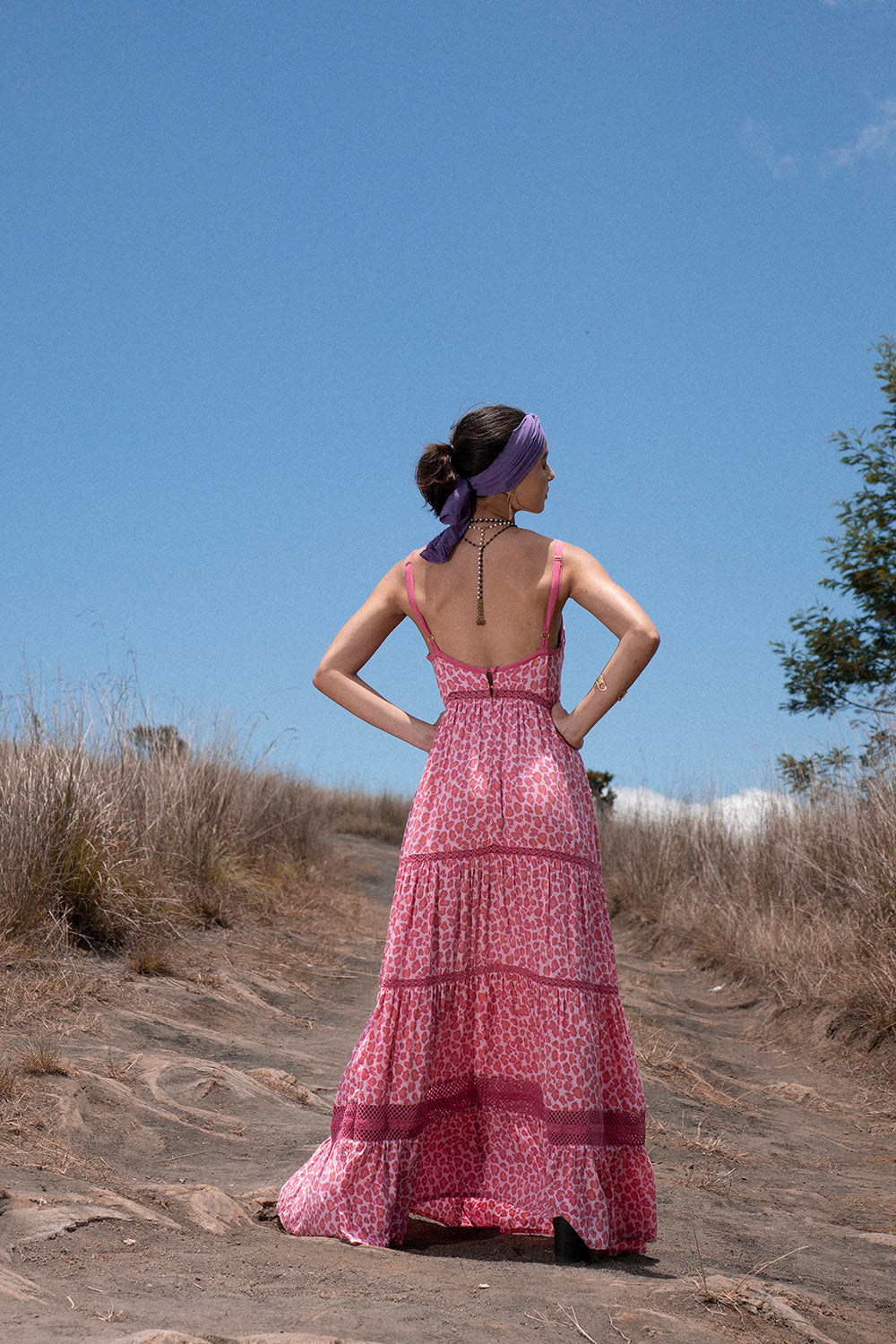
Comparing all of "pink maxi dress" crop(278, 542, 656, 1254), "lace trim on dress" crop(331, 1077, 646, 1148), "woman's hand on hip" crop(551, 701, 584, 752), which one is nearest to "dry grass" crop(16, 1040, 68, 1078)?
"pink maxi dress" crop(278, 542, 656, 1254)

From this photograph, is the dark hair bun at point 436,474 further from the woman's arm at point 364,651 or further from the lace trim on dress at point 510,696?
the lace trim on dress at point 510,696

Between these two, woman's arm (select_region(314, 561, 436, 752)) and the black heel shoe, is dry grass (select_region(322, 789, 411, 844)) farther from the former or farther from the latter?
the black heel shoe

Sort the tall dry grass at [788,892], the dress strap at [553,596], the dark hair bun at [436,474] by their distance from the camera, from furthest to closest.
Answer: the tall dry grass at [788,892]
the dark hair bun at [436,474]
the dress strap at [553,596]

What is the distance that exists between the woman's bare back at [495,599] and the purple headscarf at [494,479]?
0.03m

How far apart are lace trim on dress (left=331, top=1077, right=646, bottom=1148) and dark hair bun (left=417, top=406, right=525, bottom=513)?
1576 millimetres

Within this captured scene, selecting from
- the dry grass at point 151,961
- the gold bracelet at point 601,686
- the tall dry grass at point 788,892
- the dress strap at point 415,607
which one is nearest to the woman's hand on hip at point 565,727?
the gold bracelet at point 601,686

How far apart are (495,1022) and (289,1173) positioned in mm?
1119

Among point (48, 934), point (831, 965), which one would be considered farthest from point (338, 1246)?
point (831, 965)

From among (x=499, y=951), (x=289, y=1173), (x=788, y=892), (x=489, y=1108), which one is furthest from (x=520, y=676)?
(x=788, y=892)

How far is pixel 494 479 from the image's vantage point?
9.86 ft

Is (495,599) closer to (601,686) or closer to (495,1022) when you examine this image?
(601,686)

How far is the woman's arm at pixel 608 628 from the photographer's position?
9.12 ft

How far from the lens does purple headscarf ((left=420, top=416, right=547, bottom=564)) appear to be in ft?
9.79

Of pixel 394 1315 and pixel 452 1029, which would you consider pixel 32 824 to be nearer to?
pixel 452 1029
